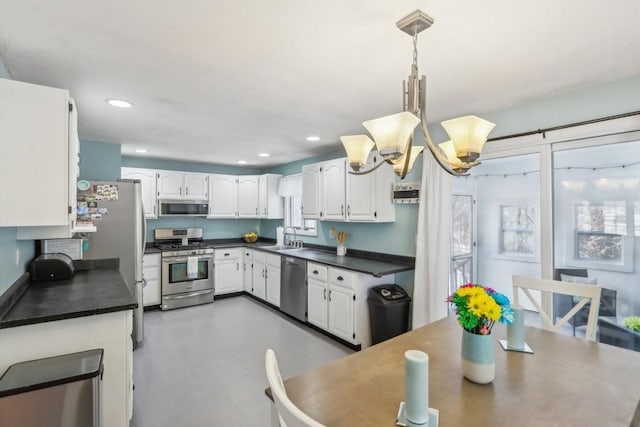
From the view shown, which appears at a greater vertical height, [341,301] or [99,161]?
[99,161]

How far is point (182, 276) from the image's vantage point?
4961 millimetres

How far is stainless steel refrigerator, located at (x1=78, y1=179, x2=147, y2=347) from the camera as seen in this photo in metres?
3.28

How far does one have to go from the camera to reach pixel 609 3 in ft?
4.60

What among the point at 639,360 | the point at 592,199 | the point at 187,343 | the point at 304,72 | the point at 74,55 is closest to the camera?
the point at 639,360

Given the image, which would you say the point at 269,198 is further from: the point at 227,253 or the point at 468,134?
the point at 468,134

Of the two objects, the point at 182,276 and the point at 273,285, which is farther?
the point at 182,276

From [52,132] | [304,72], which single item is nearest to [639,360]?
[304,72]

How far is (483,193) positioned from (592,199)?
1624 mm

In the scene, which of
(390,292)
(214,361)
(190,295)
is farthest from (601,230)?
(190,295)

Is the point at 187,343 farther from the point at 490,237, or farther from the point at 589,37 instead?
the point at 589,37

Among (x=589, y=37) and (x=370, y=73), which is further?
(x=370, y=73)

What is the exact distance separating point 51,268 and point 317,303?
2.65 metres

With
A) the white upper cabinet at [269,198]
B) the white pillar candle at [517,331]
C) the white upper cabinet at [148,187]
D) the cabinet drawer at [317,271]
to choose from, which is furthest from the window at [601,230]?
the white upper cabinet at [148,187]

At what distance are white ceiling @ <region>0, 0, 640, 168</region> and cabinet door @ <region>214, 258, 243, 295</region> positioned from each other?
302 centimetres
